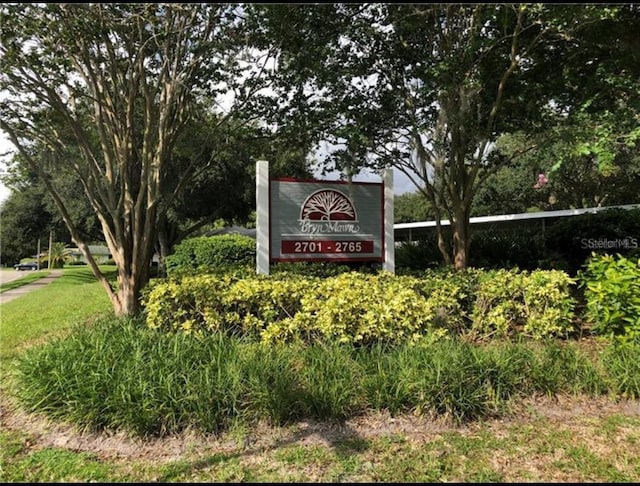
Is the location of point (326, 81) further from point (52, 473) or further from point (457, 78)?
point (52, 473)

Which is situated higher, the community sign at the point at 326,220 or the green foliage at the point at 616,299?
the community sign at the point at 326,220

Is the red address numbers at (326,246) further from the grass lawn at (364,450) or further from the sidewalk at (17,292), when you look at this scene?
the sidewalk at (17,292)

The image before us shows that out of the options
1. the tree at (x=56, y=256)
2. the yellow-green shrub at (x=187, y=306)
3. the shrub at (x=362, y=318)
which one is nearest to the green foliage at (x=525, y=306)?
the shrub at (x=362, y=318)

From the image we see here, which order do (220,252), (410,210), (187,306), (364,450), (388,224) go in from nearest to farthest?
(364,450) → (187,306) → (388,224) → (220,252) → (410,210)

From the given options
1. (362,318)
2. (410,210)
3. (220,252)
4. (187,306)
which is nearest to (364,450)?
(362,318)

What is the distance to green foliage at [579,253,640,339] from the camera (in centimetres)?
500

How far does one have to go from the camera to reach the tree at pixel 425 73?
21.7 feet

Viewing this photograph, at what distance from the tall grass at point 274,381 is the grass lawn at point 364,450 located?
0.36 feet

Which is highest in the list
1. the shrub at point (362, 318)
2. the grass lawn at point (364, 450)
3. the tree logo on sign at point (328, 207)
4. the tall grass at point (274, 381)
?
the tree logo on sign at point (328, 207)

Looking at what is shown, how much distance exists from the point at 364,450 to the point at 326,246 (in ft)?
16.5

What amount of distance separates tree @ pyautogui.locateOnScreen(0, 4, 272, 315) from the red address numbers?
7.24 ft

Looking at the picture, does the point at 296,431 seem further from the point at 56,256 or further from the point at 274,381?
the point at 56,256

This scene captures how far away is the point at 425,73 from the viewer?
21.8ft

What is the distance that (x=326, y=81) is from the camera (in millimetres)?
7027
